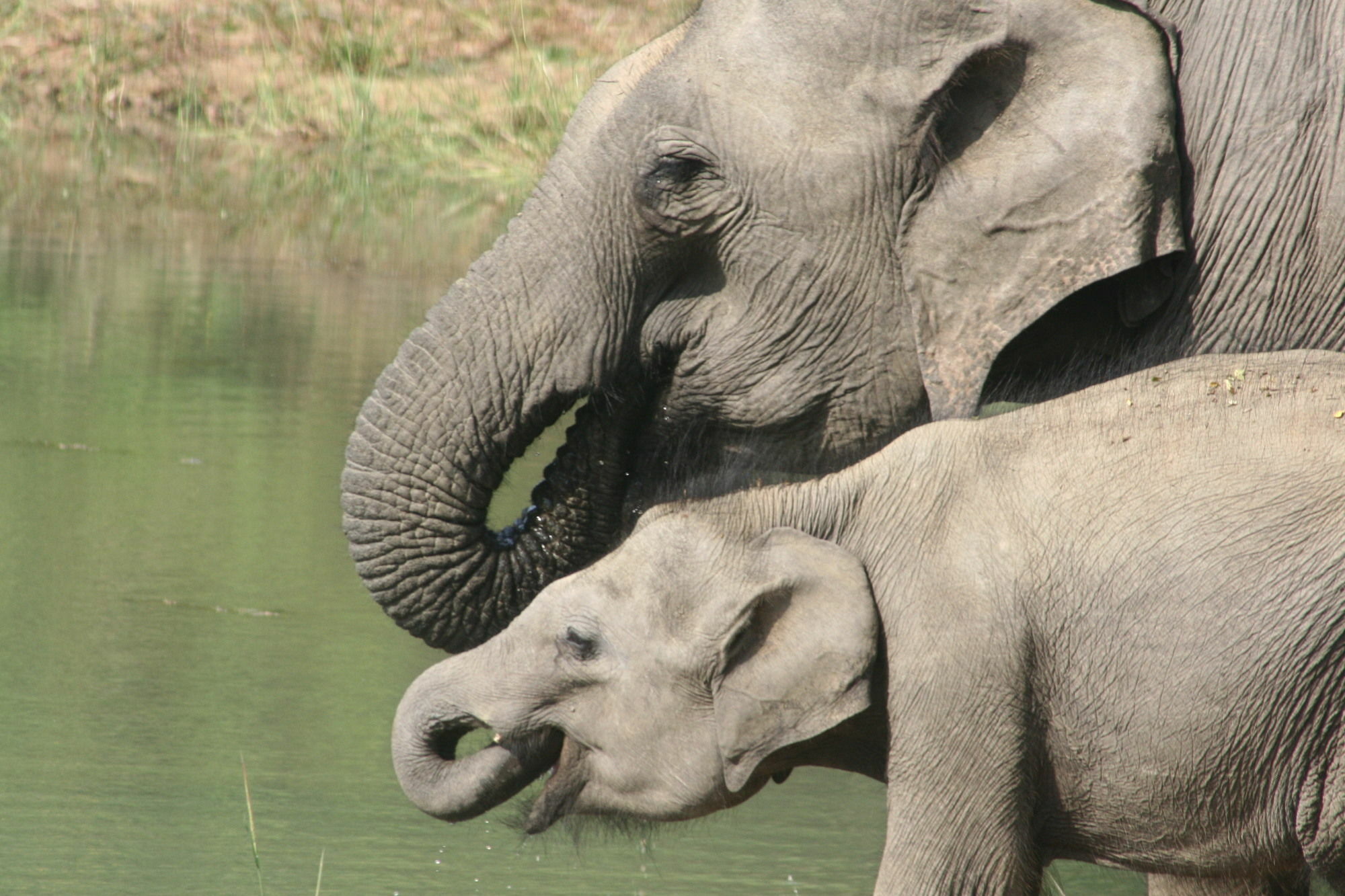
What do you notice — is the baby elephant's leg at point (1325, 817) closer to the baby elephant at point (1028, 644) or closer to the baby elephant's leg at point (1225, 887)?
the baby elephant at point (1028, 644)

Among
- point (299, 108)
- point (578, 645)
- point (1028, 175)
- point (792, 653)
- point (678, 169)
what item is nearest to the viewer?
point (792, 653)

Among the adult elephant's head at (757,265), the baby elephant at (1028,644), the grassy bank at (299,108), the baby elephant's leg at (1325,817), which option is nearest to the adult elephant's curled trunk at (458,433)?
the adult elephant's head at (757,265)

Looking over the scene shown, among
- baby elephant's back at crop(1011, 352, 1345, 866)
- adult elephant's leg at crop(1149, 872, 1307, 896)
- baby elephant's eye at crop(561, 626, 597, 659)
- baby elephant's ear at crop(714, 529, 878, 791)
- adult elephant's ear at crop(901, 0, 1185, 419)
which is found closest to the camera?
baby elephant's back at crop(1011, 352, 1345, 866)

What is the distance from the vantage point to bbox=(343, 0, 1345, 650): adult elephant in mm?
4641

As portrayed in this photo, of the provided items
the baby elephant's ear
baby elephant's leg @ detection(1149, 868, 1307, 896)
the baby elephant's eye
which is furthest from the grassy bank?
the baby elephant's ear

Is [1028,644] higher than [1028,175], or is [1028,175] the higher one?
[1028,175]

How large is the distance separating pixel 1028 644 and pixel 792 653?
0.40m

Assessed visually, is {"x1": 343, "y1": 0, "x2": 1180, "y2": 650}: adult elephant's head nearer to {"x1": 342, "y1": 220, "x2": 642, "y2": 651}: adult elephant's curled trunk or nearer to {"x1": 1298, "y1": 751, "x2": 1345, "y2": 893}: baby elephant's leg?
{"x1": 342, "y1": 220, "x2": 642, "y2": 651}: adult elephant's curled trunk

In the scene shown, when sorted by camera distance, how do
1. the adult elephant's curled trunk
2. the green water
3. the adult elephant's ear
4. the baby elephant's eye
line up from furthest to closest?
1. the green water
2. the adult elephant's curled trunk
3. the adult elephant's ear
4. the baby elephant's eye

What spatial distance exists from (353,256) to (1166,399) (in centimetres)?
888

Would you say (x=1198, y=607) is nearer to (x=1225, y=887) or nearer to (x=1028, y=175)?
(x=1028, y=175)

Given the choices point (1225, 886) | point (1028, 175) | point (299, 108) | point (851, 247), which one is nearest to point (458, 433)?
point (851, 247)

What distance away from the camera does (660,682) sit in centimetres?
444

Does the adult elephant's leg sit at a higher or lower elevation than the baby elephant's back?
lower
